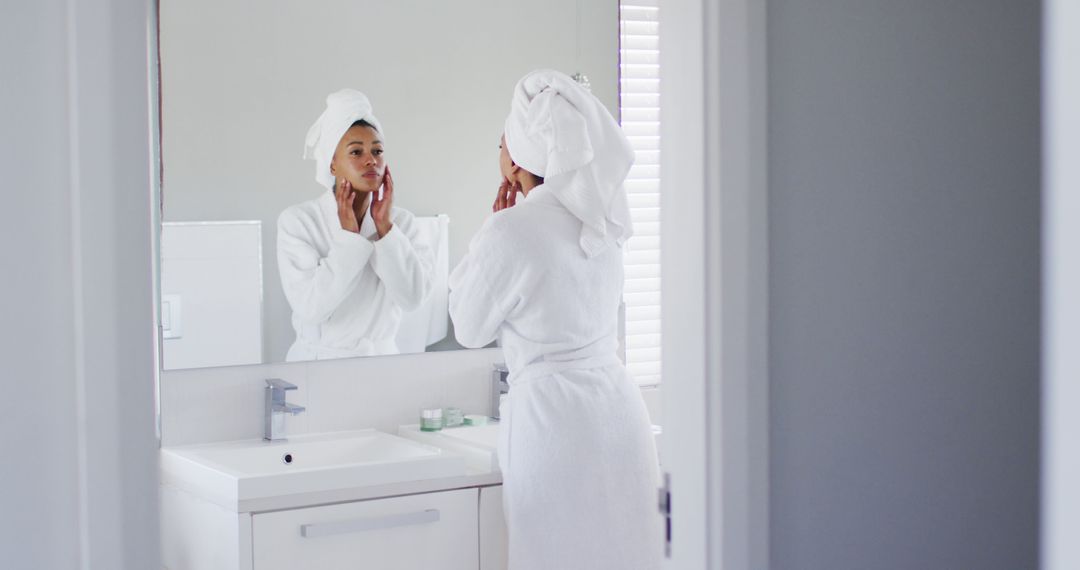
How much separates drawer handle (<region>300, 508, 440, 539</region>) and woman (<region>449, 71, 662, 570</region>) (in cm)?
21

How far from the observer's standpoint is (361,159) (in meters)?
3.00

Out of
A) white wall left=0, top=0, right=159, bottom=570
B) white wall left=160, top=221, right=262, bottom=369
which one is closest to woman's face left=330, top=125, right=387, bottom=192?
white wall left=160, top=221, right=262, bottom=369

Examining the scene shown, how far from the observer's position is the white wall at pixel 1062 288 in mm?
673

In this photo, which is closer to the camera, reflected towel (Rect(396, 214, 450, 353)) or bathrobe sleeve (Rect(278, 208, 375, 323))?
bathrobe sleeve (Rect(278, 208, 375, 323))

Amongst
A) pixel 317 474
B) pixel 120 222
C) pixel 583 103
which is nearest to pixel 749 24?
pixel 120 222

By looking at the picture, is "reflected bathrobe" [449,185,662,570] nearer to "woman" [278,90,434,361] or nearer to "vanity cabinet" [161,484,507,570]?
"vanity cabinet" [161,484,507,570]

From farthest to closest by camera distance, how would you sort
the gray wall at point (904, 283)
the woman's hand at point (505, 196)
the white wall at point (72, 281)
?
the woman's hand at point (505, 196)
the gray wall at point (904, 283)
the white wall at point (72, 281)

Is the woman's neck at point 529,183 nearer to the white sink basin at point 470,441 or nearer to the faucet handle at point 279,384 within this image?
the white sink basin at point 470,441

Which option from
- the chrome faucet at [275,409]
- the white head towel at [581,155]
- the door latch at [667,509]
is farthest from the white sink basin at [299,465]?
the door latch at [667,509]

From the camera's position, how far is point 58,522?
108cm

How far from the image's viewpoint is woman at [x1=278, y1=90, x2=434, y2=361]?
2.91 m

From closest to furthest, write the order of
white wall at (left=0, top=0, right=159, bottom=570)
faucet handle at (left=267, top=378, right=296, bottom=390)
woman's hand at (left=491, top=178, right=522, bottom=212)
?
white wall at (left=0, top=0, right=159, bottom=570), faucet handle at (left=267, top=378, right=296, bottom=390), woman's hand at (left=491, top=178, right=522, bottom=212)

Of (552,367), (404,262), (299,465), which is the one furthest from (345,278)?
(552,367)

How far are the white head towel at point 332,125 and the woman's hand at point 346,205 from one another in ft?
0.10
